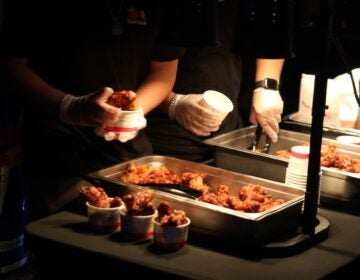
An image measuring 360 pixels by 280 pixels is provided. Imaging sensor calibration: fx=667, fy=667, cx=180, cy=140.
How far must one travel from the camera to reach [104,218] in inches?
74.5

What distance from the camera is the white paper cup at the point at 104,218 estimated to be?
188 centimetres

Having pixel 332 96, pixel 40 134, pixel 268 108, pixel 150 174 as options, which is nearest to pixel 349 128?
pixel 332 96

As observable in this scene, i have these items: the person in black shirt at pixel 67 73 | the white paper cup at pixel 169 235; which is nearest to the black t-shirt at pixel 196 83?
the person in black shirt at pixel 67 73

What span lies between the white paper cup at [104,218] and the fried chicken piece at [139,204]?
41 mm

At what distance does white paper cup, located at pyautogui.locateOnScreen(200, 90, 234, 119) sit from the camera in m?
2.51

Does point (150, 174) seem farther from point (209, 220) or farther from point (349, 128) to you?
point (349, 128)

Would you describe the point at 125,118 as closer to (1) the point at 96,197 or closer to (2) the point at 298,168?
(1) the point at 96,197

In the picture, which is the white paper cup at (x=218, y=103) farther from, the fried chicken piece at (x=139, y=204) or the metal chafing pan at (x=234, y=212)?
the fried chicken piece at (x=139, y=204)

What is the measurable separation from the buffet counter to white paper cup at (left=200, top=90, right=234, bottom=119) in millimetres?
723

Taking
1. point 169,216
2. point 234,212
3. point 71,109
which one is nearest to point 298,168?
point 234,212

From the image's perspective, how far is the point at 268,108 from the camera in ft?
8.82

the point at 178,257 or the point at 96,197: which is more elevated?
the point at 96,197

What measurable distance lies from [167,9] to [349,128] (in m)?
1.37

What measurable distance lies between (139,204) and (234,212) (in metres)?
0.26
